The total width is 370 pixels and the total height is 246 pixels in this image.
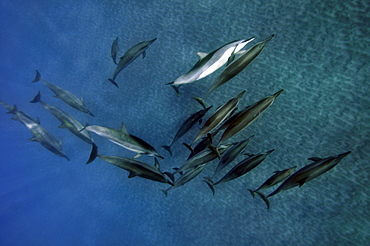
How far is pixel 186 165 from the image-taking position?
1626 millimetres

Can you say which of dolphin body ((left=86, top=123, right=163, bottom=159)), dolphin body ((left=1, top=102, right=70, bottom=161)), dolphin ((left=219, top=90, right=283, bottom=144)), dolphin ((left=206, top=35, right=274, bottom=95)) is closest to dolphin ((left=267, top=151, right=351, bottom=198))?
dolphin ((left=219, top=90, right=283, bottom=144))

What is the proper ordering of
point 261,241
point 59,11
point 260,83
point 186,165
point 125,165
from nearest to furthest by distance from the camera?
1. point 125,165
2. point 186,165
3. point 260,83
4. point 261,241
5. point 59,11

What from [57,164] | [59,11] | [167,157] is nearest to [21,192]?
[57,164]

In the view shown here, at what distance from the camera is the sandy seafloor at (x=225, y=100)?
184 centimetres

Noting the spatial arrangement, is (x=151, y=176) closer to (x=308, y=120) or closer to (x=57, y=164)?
(x=308, y=120)

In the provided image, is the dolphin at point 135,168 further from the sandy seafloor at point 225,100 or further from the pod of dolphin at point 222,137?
the sandy seafloor at point 225,100

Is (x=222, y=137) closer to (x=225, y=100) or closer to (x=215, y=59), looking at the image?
(x=215, y=59)

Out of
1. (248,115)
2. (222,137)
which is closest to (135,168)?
(222,137)

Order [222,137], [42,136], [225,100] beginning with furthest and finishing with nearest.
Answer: [42,136] < [225,100] < [222,137]

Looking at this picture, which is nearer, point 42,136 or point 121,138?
point 121,138

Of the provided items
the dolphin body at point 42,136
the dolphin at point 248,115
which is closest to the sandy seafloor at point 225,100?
the dolphin body at point 42,136

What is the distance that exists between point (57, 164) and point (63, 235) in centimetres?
238

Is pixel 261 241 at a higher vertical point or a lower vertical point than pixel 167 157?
lower

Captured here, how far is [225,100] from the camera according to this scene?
7.71ft
